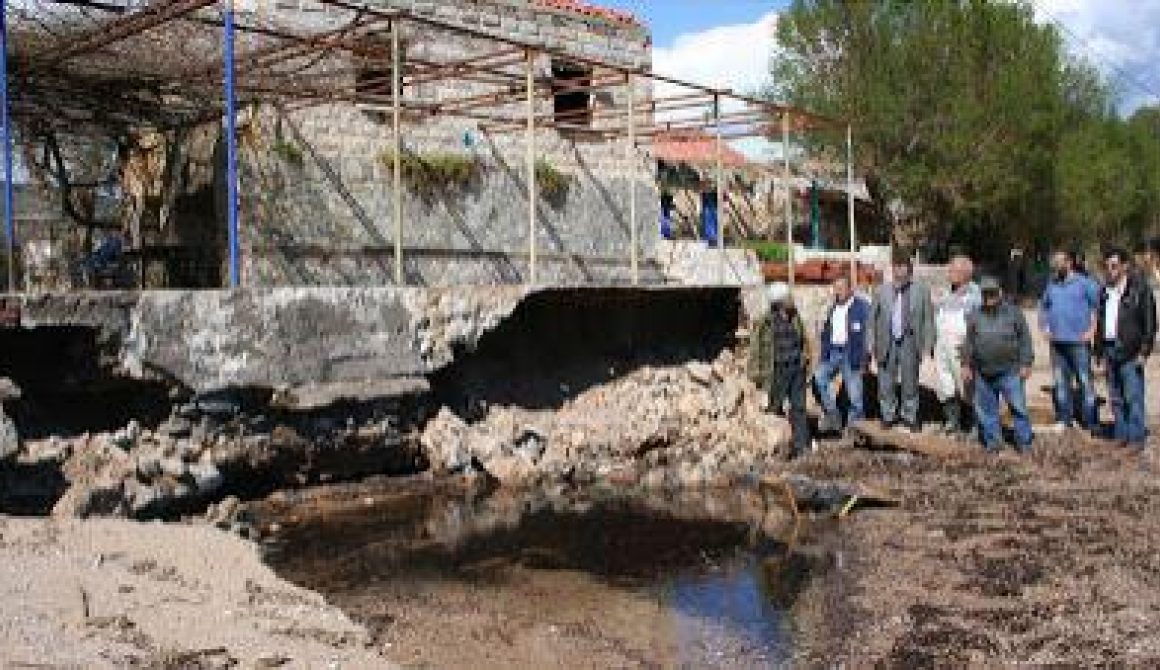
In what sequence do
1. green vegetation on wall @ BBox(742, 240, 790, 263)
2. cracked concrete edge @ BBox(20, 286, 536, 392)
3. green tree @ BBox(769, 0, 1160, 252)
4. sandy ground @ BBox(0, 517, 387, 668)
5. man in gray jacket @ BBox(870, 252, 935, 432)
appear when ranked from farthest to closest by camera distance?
1. green tree @ BBox(769, 0, 1160, 252)
2. green vegetation on wall @ BBox(742, 240, 790, 263)
3. man in gray jacket @ BBox(870, 252, 935, 432)
4. cracked concrete edge @ BBox(20, 286, 536, 392)
5. sandy ground @ BBox(0, 517, 387, 668)

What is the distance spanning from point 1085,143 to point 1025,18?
8683mm

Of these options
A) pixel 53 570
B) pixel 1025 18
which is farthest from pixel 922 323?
pixel 1025 18

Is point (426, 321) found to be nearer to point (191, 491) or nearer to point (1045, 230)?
point (191, 491)

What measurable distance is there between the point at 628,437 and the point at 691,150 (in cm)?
1821

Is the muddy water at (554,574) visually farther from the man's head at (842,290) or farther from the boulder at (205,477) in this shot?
the man's head at (842,290)

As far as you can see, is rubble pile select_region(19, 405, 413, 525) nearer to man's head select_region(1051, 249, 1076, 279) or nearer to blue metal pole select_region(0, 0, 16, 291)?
blue metal pole select_region(0, 0, 16, 291)

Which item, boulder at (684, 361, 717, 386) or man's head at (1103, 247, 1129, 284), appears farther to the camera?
boulder at (684, 361, 717, 386)

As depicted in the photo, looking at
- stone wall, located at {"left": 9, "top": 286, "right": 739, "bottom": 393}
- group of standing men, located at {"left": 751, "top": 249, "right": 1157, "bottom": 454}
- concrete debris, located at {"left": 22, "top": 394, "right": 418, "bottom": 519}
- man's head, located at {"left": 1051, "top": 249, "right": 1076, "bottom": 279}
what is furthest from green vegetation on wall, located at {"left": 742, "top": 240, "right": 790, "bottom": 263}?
concrete debris, located at {"left": 22, "top": 394, "right": 418, "bottom": 519}

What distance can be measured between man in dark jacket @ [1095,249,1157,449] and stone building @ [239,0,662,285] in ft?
16.5

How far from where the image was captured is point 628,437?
41.3 ft

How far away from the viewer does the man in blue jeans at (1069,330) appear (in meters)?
11.5

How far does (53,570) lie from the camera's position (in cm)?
675

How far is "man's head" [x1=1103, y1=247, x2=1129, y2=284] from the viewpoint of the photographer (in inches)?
445

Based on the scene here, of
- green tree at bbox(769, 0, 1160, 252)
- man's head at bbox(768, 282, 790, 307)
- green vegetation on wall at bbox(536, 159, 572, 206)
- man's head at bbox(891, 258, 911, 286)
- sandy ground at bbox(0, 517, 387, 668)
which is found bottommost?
sandy ground at bbox(0, 517, 387, 668)
